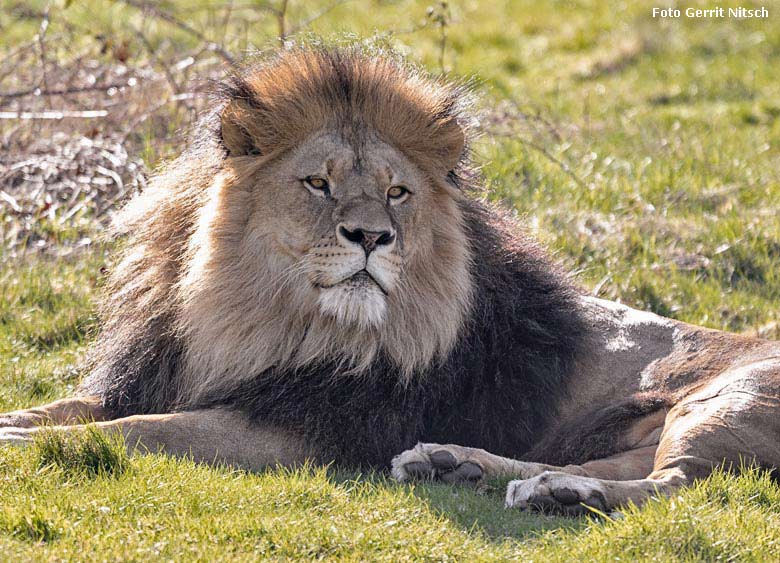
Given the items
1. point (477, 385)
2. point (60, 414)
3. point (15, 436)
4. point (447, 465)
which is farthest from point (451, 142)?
point (15, 436)

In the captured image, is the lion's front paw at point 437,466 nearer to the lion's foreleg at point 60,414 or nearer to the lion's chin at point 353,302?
the lion's chin at point 353,302

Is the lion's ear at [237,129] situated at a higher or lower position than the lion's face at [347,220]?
higher

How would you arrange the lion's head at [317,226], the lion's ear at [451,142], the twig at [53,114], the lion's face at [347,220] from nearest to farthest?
the lion's face at [347,220]
the lion's head at [317,226]
the lion's ear at [451,142]
the twig at [53,114]

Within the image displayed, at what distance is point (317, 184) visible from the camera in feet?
15.3

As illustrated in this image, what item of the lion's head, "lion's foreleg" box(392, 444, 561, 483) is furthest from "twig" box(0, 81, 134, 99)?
"lion's foreleg" box(392, 444, 561, 483)

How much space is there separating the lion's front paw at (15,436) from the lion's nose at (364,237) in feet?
4.55

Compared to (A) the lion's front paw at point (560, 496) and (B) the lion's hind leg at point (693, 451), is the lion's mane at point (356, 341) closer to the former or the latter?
(B) the lion's hind leg at point (693, 451)

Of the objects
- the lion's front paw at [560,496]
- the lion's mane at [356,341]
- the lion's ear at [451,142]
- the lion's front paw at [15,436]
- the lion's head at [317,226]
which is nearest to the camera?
the lion's front paw at [560,496]

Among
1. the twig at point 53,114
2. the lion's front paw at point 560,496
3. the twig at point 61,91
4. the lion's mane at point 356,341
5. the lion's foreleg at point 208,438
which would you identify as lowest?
the lion's front paw at point 560,496

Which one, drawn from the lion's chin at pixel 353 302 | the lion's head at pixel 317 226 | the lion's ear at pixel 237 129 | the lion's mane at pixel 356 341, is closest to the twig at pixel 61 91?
the lion's mane at pixel 356 341

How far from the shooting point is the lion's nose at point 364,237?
14.7ft

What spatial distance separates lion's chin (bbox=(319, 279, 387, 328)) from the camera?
14.9 ft

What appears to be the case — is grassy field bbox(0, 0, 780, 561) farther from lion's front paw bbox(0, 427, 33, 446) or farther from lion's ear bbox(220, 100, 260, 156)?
lion's ear bbox(220, 100, 260, 156)

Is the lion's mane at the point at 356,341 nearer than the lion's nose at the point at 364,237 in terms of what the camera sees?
No
